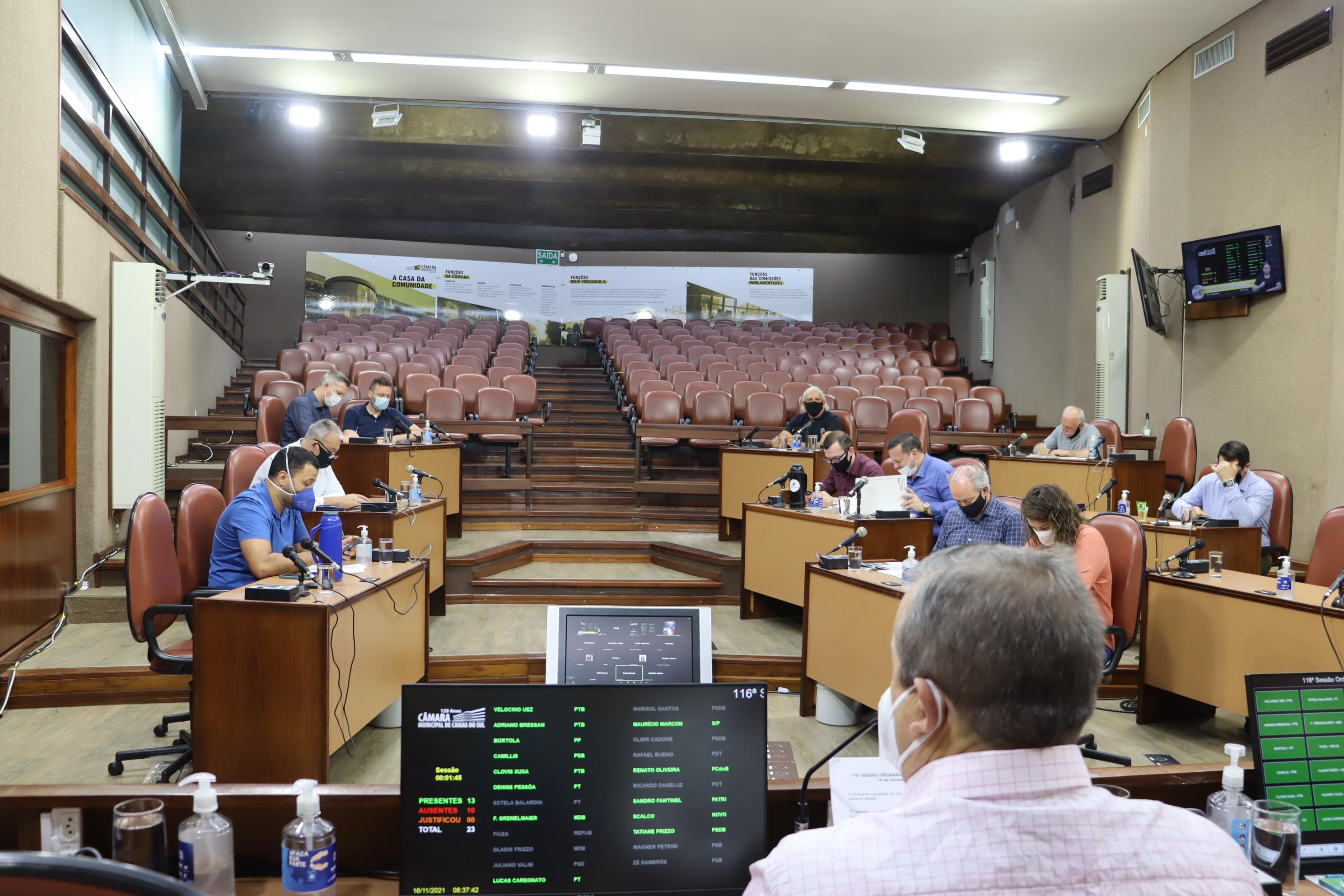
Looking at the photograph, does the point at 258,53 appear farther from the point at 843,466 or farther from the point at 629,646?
the point at 629,646

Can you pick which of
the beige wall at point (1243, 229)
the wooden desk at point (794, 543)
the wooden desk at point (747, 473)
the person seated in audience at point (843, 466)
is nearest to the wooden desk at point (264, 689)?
the wooden desk at point (794, 543)

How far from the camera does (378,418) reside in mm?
6406

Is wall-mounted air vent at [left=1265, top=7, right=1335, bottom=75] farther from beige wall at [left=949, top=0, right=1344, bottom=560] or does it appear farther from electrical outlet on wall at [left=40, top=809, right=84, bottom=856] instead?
electrical outlet on wall at [left=40, top=809, right=84, bottom=856]

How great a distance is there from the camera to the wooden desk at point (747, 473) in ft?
20.7

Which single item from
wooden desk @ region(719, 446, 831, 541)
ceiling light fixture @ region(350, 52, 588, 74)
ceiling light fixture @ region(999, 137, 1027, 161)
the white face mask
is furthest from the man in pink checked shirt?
ceiling light fixture @ region(999, 137, 1027, 161)

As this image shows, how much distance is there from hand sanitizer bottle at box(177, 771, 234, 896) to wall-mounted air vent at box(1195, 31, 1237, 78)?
808cm

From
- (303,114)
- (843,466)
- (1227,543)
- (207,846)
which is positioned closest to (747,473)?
(843,466)

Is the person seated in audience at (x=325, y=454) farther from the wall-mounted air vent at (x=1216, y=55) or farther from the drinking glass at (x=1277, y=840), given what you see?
the wall-mounted air vent at (x=1216, y=55)

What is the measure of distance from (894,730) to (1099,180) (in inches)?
383

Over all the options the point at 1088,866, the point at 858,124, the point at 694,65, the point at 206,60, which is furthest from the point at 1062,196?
the point at 1088,866

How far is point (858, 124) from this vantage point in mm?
9773

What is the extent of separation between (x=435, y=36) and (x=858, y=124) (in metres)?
4.57

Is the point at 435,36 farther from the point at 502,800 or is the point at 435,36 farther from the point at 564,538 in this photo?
the point at 502,800

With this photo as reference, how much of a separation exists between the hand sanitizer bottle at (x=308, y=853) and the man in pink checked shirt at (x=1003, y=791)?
2.37ft
